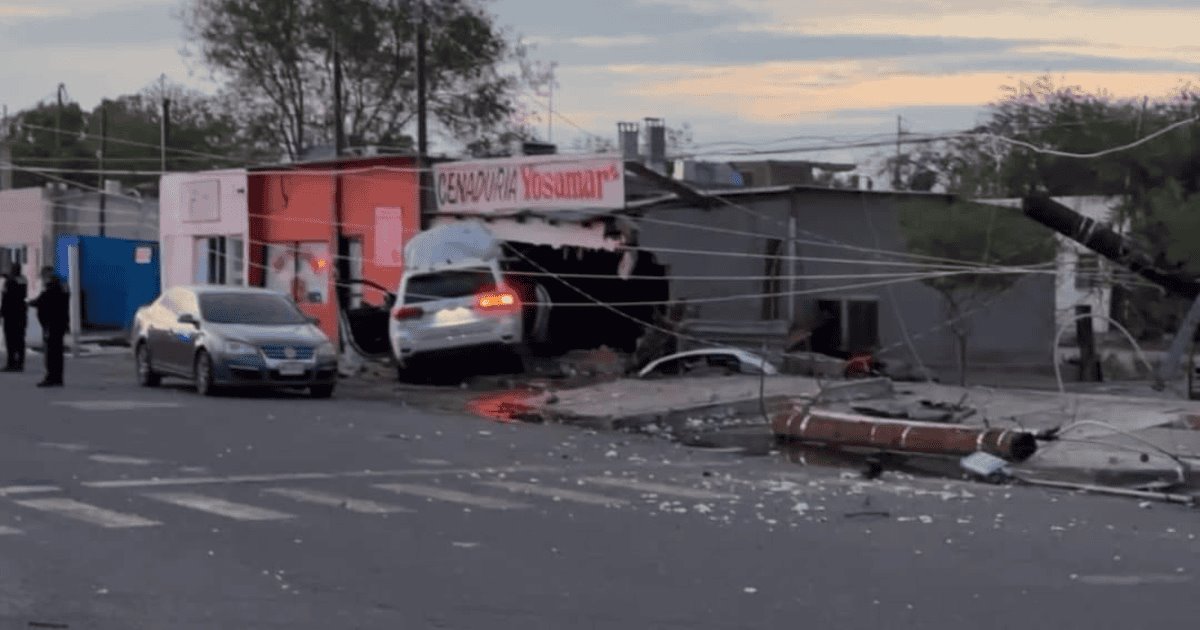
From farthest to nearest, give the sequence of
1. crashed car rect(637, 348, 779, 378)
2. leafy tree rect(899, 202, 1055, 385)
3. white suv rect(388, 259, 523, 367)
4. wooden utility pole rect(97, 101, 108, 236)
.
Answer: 1. wooden utility pole rect(97, 101, 108, 236)
2. leafy tree rect(899, 202, 1055, 385)
3. white suv rect(388, 259, 523, 367)
4. crashed car rect(637, 348, 779, 378)

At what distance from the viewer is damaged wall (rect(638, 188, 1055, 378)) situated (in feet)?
98.5

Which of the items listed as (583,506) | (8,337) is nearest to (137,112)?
(8,337)

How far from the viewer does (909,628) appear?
9.01m

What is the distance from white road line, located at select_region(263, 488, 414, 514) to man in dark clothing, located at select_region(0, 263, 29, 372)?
1582cm

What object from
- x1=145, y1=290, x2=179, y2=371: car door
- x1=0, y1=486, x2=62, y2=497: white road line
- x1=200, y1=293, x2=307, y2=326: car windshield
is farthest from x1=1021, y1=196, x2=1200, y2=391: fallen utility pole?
x1=145, y1=290, x2=179, y2=371: car door

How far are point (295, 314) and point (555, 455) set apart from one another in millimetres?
9763

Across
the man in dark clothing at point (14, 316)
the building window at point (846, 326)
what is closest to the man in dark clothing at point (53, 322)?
the man in dark clothing at point (14, 316)

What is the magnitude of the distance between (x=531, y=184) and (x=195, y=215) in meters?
13.5

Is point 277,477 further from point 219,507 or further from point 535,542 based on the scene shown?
point 535,542

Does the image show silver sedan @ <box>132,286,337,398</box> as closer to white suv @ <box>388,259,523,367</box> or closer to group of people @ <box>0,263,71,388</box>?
group of people @ <box>0,263,71,388</box>

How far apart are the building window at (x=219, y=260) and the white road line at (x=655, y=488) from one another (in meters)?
25.7

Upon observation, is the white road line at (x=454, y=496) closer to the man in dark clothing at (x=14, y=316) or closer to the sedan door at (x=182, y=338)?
the sedan door at (x=182, y=338)

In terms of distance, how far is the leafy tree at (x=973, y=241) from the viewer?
28.6 metres

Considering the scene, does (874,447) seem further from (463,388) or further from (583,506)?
(463,388)
